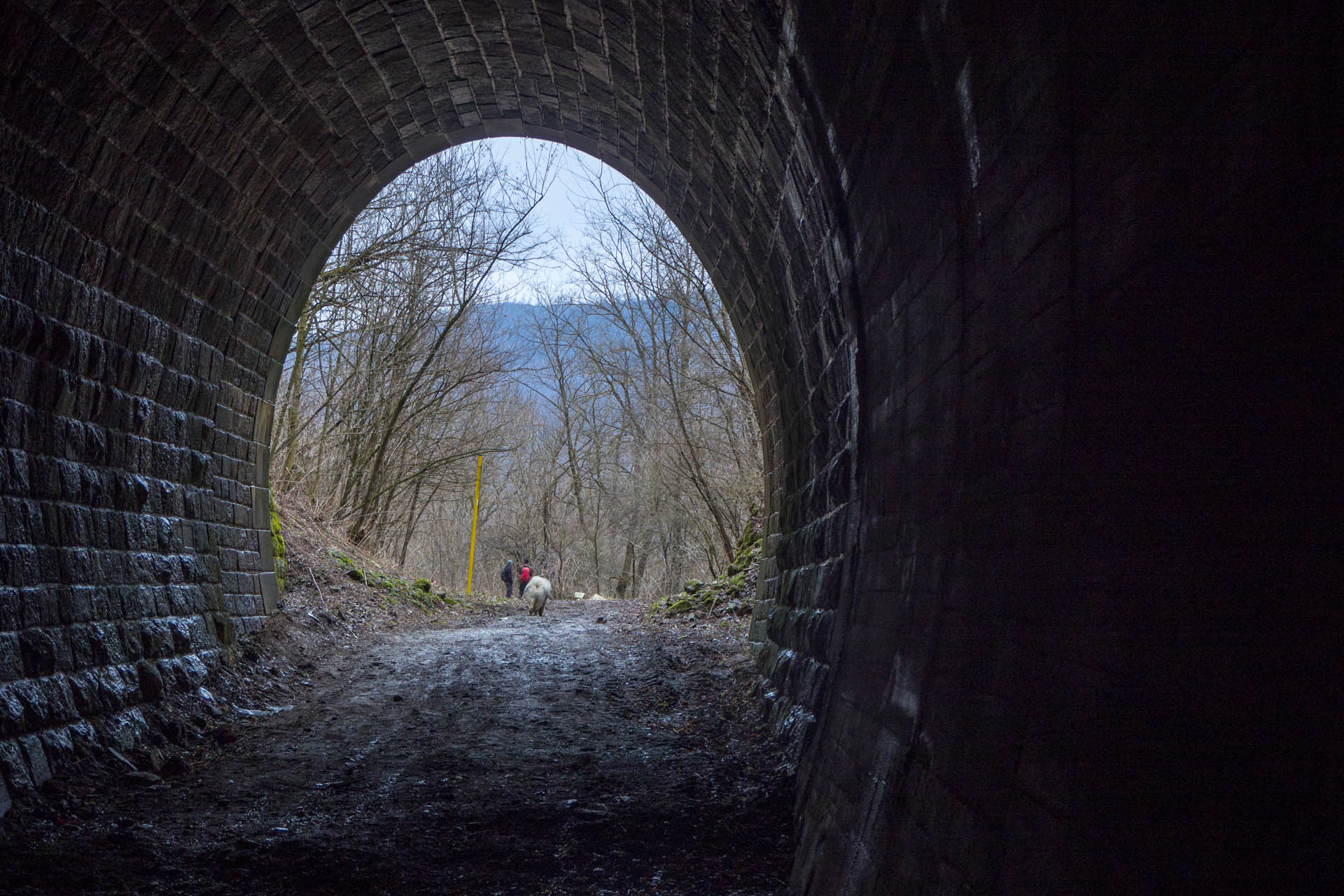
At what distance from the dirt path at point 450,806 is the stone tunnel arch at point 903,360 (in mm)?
485

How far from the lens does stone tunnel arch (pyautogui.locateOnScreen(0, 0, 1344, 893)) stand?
1531mm

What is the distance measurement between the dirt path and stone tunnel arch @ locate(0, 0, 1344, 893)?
49cm

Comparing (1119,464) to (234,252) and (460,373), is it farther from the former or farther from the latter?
(460,373)

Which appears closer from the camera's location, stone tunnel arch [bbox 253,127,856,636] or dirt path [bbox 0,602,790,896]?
dirt path [bbox 0,602,790,896]

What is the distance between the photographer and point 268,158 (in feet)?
22.7

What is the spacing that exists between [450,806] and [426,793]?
253 mm

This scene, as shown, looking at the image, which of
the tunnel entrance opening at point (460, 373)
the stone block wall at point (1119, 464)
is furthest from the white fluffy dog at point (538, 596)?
the stone block wall at point (1119, 464)

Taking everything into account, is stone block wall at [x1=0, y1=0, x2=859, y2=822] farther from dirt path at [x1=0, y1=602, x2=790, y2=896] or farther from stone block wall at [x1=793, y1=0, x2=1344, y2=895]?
stone block wall at [x1=793, y1=0, x2=1344, y2=895]

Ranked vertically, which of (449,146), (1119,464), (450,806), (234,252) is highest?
(449,146)

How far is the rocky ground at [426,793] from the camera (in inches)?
141

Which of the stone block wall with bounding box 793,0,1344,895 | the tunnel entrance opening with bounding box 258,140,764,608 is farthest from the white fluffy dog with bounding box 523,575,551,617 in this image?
the stone block wall with bounding box 793,0,1344,895

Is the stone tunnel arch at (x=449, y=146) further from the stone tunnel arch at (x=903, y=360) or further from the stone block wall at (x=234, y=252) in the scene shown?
the stone tunnel arch at (x=903, y=360)

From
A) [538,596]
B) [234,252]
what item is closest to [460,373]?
[538,596]

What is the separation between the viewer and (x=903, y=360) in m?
3.57
